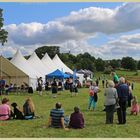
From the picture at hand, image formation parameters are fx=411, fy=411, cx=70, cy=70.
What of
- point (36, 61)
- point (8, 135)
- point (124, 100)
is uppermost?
point (36, 61)

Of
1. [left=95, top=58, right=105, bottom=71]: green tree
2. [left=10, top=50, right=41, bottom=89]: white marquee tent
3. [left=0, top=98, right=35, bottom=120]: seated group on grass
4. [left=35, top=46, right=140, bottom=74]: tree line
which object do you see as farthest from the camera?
[left=95, top=58, right=105, bottom=71]: green tree

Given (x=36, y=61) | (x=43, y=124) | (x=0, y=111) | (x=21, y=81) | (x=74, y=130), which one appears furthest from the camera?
(x=36, y=61)

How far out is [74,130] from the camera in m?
12.1

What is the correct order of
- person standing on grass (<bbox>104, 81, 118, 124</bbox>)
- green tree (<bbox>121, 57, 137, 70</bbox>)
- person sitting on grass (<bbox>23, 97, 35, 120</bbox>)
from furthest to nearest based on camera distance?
green tree (<bbox>121, 57, 137, 70</bbox>), person sitting on grass (<bbox>23, 97, 35, 120</bbox>), person standing on grass (<bbox>104, 81, 118, 124</bbox>)

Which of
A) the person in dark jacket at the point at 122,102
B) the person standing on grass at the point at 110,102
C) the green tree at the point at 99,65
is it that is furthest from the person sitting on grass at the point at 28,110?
the green tree at the point at 99,65

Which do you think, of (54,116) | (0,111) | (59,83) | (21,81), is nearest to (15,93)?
(21,81)

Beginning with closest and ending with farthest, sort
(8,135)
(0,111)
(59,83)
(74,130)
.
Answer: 1. (8,135)
2. (74,130)
3. (0,111)
4. (59,83)

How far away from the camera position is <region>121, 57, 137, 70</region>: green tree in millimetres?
116312

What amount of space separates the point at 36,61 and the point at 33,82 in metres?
4.46

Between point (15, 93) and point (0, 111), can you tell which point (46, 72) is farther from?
point (0, 111)

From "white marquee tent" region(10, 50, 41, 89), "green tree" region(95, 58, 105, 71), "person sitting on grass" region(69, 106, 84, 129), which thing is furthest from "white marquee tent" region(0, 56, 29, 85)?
"green tree" region(95, 58, 105, 71)

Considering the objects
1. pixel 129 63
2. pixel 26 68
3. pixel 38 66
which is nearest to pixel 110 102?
pixel 26 68

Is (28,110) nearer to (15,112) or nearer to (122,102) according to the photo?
(15,112)

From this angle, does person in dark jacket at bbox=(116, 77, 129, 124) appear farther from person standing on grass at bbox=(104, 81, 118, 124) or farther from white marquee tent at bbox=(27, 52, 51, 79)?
white marquee tent at bbox=(27, 52, 51, 79)
